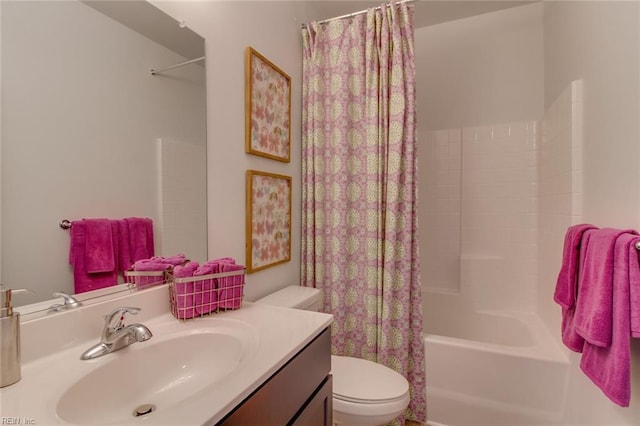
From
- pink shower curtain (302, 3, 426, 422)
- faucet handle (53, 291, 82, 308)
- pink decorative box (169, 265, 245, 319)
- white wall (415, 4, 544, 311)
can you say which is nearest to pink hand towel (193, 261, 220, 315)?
pink decorative box (169, 265, 245, 319)

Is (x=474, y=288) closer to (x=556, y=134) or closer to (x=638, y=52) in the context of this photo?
(x=556, y=134)

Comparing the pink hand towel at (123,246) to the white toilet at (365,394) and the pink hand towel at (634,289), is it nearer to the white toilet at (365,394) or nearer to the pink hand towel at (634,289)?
the white toilet at (365,394)

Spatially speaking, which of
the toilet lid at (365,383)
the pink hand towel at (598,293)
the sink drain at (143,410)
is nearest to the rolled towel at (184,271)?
the sink drain at (143,410)

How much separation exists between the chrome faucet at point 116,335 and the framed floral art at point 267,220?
71 cm

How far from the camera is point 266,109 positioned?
162 cm

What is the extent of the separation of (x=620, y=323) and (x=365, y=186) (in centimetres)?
120

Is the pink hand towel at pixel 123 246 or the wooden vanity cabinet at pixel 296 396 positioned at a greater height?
the pink hand towel at pixel 123 246

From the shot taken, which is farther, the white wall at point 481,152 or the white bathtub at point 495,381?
the white wall at point 481,152

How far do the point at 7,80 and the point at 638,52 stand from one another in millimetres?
1761

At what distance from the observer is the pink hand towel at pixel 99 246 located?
852 millimetres

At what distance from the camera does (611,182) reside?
3.81ft

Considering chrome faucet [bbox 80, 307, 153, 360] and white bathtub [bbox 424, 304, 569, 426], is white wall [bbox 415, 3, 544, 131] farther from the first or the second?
chrome faucet [bbox 80, 307, 153, 360]

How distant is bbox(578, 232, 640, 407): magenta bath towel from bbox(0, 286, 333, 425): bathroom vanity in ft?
2.75

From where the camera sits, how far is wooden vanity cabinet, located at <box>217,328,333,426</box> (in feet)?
2.22
